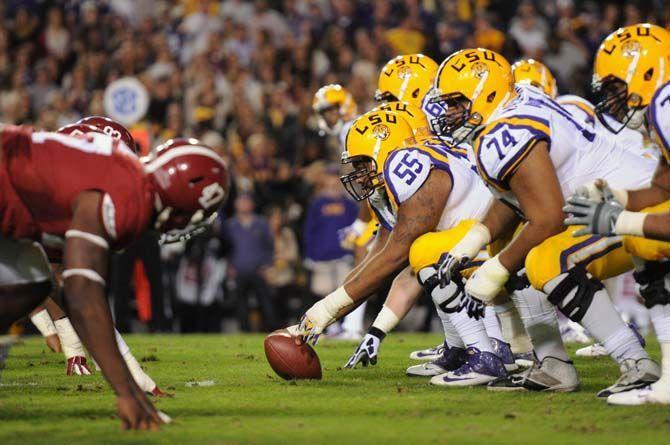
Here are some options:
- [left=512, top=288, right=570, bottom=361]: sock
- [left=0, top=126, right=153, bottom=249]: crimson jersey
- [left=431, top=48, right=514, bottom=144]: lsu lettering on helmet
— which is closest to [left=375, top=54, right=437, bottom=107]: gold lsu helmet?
[left=431, top=48, right=514, bottom=144]: lsu lettering on helmet

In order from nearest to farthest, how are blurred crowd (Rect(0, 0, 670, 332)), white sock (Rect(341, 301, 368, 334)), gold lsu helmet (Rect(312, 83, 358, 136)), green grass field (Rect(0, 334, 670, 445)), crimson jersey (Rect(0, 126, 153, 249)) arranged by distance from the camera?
green grass field (Rect(0, 334, 670, 445)) < crimson jersey (Rect(0, 126, 153, 249)) < gold lsu helmet (Rect(312, 83, 358, 136)) < white sock (Rect(341, 301, 368, 334)) < blurred crowd (Rect(0, 0, 670, 332))

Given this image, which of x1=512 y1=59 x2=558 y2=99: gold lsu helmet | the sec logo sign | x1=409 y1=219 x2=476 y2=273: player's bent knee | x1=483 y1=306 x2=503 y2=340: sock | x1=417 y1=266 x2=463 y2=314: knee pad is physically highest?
the sec logo sign

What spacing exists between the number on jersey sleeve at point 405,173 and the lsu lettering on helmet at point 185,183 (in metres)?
1.71

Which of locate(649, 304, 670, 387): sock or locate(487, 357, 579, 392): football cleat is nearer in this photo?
locate(649, 304, 670, 387): sock

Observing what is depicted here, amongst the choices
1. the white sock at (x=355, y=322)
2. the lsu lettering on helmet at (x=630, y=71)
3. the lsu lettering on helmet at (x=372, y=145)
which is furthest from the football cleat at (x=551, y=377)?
the white sock at (x=355, y=322)

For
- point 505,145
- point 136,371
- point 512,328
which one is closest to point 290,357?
point 136,371

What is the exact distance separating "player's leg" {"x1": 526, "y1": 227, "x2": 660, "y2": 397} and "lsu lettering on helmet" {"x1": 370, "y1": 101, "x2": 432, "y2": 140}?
7.64 feet

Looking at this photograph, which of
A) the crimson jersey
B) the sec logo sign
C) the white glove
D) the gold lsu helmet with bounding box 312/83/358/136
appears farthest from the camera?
the sec logo sign

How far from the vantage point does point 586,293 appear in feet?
18.0

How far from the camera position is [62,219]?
4863 millimetres

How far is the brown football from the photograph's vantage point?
6.54m

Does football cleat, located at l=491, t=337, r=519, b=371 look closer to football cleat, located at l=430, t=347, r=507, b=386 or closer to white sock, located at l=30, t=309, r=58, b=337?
football cleat, located at l=430, t=347, r=507, b=386

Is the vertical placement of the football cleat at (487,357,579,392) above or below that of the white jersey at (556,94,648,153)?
below

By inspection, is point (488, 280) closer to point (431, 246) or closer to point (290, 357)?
point (431, 246)
